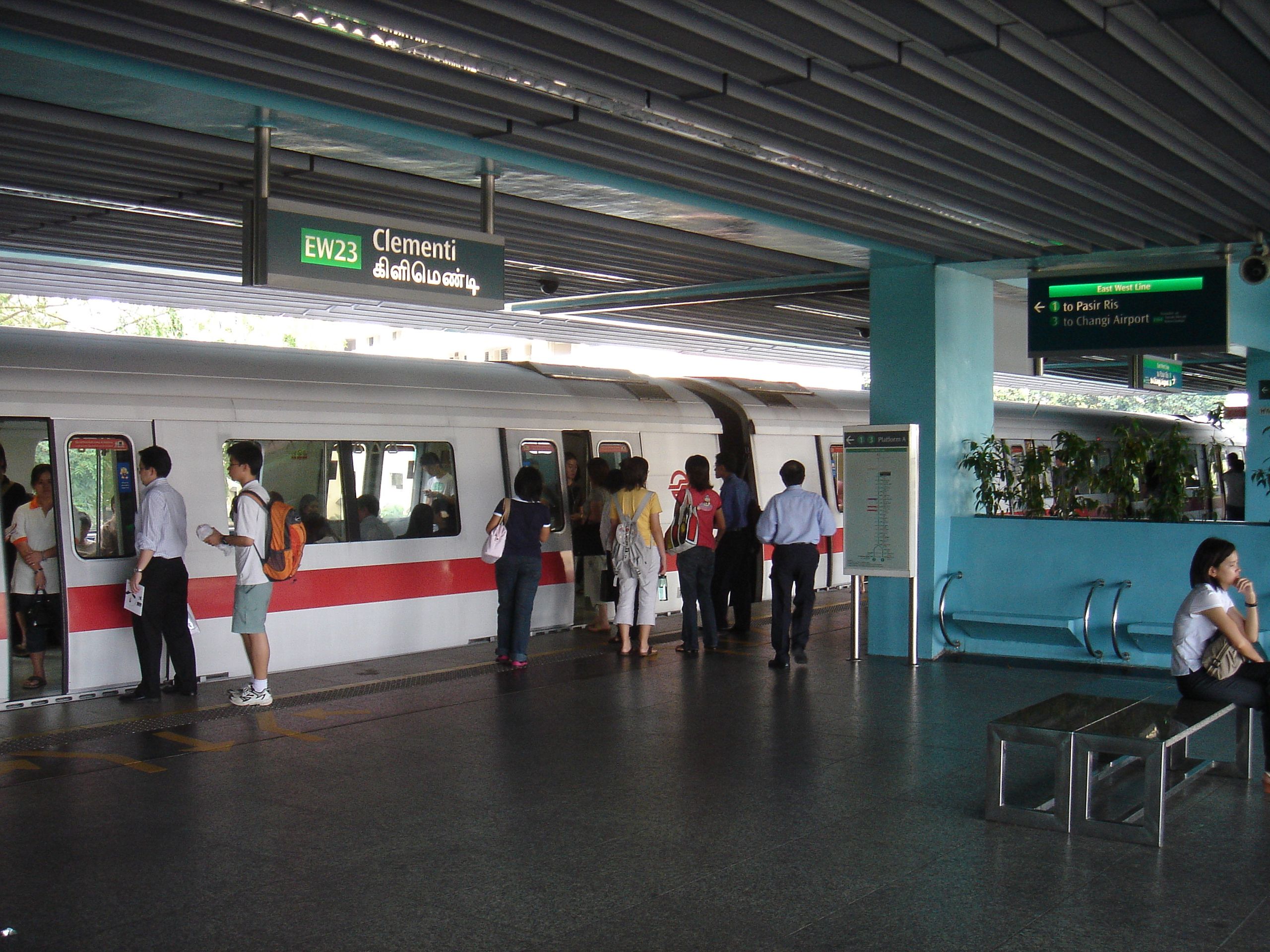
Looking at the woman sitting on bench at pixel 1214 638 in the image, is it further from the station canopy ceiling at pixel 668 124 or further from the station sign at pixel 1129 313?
the station sign at pixel 1129 313

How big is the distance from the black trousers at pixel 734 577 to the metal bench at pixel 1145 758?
6.04m

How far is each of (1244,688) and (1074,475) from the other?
460cm

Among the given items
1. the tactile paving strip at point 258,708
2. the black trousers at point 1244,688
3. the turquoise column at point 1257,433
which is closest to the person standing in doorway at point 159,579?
the tactile paving strip at point 258,708

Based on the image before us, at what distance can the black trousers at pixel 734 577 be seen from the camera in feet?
41.5

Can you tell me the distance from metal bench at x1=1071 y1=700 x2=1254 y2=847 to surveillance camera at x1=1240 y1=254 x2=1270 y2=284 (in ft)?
15.0

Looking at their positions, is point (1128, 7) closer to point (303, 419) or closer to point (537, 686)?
point (537, 686)

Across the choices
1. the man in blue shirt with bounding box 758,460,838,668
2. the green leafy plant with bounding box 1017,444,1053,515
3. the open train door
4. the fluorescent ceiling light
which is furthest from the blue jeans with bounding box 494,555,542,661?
the green leafy plant with bounding box 1017,444,1053,515

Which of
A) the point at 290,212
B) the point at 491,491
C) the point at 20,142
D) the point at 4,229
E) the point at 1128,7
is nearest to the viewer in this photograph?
the point at 1128,7

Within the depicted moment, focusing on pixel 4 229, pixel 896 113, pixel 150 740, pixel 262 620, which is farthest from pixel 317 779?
pixel 4 229

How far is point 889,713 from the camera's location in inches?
341

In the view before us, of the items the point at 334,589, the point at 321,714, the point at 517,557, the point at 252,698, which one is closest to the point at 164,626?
the point at 252,698

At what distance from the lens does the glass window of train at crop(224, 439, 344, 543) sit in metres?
9.96

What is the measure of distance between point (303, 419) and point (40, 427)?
202 cm

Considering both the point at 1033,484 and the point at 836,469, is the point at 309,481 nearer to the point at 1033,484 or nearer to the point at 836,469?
the point at 1033,484
